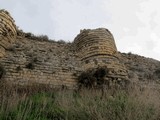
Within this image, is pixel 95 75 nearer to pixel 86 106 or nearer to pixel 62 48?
pixel 62 48

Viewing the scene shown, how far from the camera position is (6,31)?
485 inches

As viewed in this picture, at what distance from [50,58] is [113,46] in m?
2.74

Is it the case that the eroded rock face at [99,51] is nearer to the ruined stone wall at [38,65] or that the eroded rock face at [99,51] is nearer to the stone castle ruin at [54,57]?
the stone castle ruin at [54,57]

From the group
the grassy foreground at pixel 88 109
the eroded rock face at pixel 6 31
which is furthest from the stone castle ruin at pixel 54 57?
the grassy foreground at pixel 88 109

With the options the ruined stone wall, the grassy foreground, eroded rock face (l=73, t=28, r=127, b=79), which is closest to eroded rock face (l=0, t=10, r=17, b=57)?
the ruined stone wall

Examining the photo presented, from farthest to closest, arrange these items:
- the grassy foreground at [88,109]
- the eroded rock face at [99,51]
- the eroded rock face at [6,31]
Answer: the eroded rock face at [99,51] → the eroded rock face at [6,31] → the grassy foreground at [88,109]

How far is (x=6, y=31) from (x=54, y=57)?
75.6 inches

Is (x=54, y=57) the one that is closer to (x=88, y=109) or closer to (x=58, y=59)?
(x=58, y=59)

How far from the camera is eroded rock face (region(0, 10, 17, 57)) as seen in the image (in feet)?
39.4

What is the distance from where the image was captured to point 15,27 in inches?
527

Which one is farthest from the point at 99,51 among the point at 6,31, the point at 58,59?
the point at 6,31

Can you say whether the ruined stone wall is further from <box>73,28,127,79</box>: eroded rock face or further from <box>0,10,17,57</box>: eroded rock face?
<box>73,28,127,79</box>: eroded rock face

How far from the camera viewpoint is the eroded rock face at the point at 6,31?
12016 mm

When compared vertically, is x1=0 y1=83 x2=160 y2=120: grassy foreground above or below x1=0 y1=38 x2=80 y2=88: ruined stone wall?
below
